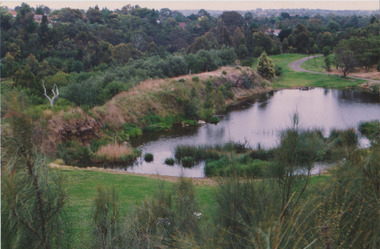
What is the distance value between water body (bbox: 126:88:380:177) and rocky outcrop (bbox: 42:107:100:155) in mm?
2823

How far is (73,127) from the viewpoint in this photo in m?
20.1

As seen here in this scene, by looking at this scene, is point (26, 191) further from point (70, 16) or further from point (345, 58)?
point (70, 16)

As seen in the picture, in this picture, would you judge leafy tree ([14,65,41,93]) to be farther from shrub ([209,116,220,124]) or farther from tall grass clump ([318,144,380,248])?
tall grass clump ([318,144,380,248])

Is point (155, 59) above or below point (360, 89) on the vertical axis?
above

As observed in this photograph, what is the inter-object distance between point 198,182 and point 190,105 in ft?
52.5

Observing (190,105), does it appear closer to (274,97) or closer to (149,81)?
(149,81)

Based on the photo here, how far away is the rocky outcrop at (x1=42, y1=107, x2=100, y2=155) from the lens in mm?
18969

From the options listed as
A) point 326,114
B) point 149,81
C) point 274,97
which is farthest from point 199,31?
point 326,114

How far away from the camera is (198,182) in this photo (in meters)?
13.1

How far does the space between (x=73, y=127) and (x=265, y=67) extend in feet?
96.4

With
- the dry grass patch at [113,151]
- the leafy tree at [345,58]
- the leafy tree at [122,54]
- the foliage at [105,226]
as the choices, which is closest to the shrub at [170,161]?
the dry grass patch at [113,151]

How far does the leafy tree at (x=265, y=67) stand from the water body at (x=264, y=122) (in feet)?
22.4

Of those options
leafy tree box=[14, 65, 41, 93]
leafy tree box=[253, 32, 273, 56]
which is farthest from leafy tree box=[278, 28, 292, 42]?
leafy tree box=[14, 65, 41, 93]

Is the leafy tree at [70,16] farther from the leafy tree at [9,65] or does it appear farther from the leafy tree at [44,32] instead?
the leafy tree at [9,65]
